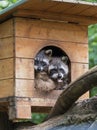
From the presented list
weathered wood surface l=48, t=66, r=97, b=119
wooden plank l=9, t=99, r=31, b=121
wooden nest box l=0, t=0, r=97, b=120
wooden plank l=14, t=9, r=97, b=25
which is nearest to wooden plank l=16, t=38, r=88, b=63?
wooden nest box l=0, t=0, r=97, b=120

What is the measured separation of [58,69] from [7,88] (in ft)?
1.27

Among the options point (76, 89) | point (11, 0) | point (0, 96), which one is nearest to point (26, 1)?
point (0, 96)

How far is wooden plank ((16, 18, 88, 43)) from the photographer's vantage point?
3530 mm

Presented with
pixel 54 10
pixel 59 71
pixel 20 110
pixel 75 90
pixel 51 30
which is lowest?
pixel 20 110

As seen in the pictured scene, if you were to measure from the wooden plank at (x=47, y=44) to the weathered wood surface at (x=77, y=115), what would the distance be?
3.71ft

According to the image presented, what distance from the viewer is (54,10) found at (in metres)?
3.56

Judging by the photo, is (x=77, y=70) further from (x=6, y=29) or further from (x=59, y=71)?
(x=6, y=29)

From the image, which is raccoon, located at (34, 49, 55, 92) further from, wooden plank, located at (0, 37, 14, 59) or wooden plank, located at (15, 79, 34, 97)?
wooden plank, located at (0, 37, 14, 59)

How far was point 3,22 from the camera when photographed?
3.62 meters

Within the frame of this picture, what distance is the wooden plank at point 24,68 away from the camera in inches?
134

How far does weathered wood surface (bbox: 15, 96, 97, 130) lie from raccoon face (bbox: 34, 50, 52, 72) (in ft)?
3.64

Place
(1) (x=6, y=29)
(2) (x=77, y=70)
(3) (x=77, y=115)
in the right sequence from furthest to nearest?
(2) (x=77, y=70)
(1) (x=6, y=29)
(3) (x=77, y=115)

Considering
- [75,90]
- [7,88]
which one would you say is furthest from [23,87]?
[75,90]

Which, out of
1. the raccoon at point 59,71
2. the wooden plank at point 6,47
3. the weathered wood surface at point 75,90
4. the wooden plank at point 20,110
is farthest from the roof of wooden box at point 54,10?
the weathered wood surface at point 75,90
